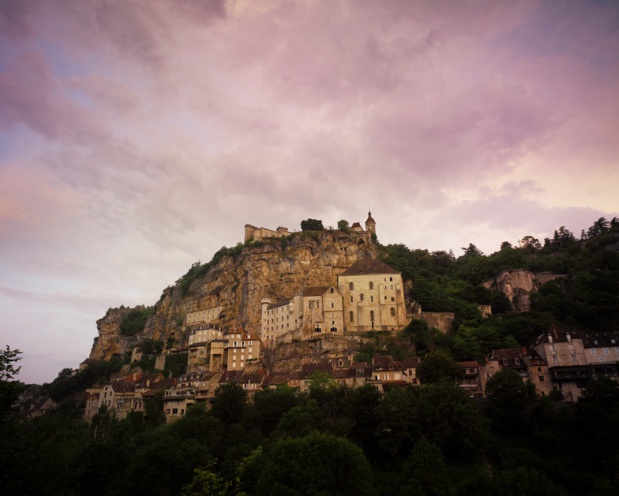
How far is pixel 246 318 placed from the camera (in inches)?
3396

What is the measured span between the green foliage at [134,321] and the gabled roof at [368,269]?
5611cm

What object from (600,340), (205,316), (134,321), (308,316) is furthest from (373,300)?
(134,321)

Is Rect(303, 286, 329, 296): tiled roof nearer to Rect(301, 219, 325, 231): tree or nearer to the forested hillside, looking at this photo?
the forested hillside

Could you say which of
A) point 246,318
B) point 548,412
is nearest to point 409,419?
point 548,412

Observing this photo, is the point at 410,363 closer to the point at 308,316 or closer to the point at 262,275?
the point at 308,316

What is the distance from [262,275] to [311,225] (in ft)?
55.2

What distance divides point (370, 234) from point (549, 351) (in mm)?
49686

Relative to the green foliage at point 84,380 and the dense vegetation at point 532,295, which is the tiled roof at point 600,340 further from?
the green foliage at point 84,380

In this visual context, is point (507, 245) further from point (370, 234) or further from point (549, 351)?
point (549, 351)

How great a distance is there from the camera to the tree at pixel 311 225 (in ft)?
325

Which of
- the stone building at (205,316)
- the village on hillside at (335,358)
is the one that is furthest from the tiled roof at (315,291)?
the stone building at (205,316)

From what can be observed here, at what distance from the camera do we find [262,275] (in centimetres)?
9006

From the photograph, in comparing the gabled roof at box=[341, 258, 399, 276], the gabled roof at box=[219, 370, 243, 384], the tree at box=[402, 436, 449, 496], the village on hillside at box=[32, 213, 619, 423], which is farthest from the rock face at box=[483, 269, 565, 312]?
the tree at box=[402, 436, 449, 496]

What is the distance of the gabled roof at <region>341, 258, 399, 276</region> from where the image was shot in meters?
77.9
